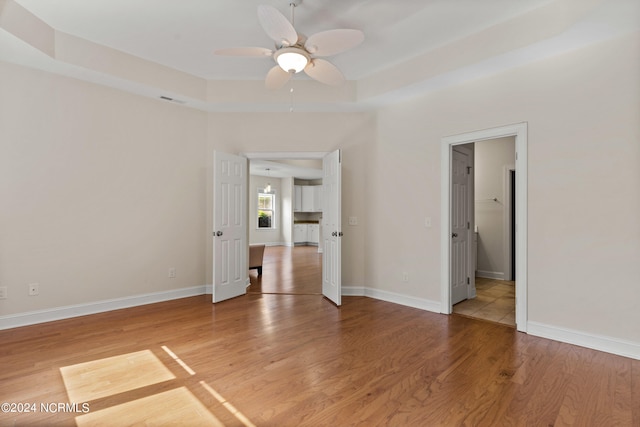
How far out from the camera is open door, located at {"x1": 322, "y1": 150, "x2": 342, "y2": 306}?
438cm

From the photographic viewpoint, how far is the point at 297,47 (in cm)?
274

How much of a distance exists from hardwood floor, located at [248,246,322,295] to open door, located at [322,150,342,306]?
56cm

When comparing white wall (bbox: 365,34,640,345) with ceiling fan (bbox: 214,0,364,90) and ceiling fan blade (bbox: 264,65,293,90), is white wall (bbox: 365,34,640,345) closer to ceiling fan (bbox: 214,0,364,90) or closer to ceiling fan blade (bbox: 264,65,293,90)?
ceiling fan (bbox: 214,0,364,90)

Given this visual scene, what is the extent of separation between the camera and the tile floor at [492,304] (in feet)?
12.5

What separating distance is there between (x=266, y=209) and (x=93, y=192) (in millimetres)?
8053

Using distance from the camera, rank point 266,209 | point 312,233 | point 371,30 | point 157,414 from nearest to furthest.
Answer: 1. point 157,414
2. point 371,30
3. point 266,209
4. point 312,233

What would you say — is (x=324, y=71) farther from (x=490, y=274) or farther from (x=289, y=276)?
(x=490, y=274)

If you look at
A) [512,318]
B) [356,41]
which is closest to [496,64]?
[356,41]

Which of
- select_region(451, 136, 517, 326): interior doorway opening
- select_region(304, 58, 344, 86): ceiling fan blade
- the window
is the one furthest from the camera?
the window

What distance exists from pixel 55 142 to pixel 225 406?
3.63 m

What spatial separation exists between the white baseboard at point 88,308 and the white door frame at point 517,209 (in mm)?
3600

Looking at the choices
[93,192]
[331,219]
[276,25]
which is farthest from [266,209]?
[276,25]

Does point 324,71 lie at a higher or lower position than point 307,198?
higher

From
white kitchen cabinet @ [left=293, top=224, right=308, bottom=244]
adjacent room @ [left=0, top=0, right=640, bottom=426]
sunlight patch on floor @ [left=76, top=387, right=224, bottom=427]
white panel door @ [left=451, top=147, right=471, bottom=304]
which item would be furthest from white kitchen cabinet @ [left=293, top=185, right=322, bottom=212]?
sunlight patch on floor @ [left=76, top=387, right=224, bottom=427]
